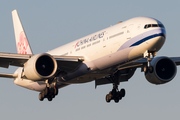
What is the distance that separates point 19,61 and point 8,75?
6.30m

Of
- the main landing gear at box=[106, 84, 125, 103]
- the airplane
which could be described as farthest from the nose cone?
the main landing gear at box=[106, 84, 125, 103]

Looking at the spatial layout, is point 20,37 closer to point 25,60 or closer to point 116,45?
point 25,60

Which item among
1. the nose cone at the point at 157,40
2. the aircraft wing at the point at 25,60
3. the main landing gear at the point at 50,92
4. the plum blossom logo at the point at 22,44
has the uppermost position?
the plum blossom logo at the point at 22,44

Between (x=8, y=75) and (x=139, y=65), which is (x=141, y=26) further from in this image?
(x=8, y=75)

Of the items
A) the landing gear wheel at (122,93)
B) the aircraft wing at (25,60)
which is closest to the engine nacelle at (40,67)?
the aircraft wing at (25,60)

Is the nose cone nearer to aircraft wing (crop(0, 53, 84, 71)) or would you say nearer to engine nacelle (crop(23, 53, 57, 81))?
aircraft wing (crop(0, 53, 84, 71))

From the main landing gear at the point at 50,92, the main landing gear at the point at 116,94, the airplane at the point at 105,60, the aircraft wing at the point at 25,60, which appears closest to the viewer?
the airplane at the point at 105,60

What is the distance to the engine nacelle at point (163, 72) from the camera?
40781 mm

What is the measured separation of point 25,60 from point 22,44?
1446 centimetres

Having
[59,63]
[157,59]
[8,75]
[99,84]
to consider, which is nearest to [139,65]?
[157,59]

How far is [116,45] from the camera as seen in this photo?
3456cm

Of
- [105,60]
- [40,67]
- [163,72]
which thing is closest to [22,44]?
[40,67]

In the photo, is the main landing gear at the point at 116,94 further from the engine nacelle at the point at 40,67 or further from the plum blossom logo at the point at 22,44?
the plum blossom logo at the point at 22,44

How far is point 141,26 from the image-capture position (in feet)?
112
